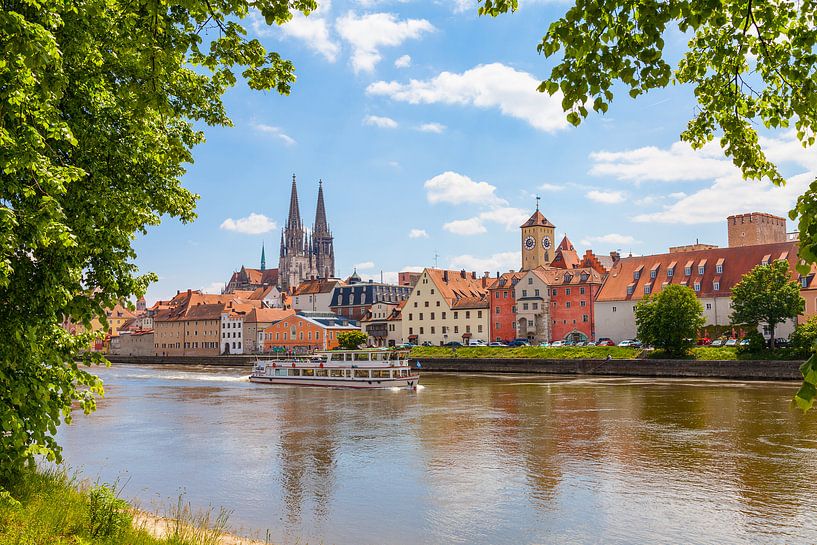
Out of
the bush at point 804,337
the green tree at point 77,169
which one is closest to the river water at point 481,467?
the green tree at point 77,169

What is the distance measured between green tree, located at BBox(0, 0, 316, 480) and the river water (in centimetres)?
612

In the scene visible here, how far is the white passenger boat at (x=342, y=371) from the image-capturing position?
53253 mm

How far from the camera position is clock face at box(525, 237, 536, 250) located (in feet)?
333

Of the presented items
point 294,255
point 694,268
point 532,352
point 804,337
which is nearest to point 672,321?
point 804,337

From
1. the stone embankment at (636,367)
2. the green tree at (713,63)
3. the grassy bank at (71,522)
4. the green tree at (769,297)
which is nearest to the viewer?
the green tree at (713,63)

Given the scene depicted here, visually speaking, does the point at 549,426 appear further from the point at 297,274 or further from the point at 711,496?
the point at 297,274

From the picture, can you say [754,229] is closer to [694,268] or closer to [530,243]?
[694,268]

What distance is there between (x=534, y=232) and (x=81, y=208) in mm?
94164

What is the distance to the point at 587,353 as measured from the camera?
65.4 metres

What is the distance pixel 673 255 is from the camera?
2980 inches

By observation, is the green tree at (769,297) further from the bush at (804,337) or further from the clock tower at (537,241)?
the clock tower at (537,241)

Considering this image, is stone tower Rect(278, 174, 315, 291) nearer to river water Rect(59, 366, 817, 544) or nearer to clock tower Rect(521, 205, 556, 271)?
clock tower Rect(521, 205, 556, 271)

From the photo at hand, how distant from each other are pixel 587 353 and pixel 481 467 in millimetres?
46546

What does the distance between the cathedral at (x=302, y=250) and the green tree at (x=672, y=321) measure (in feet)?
407
